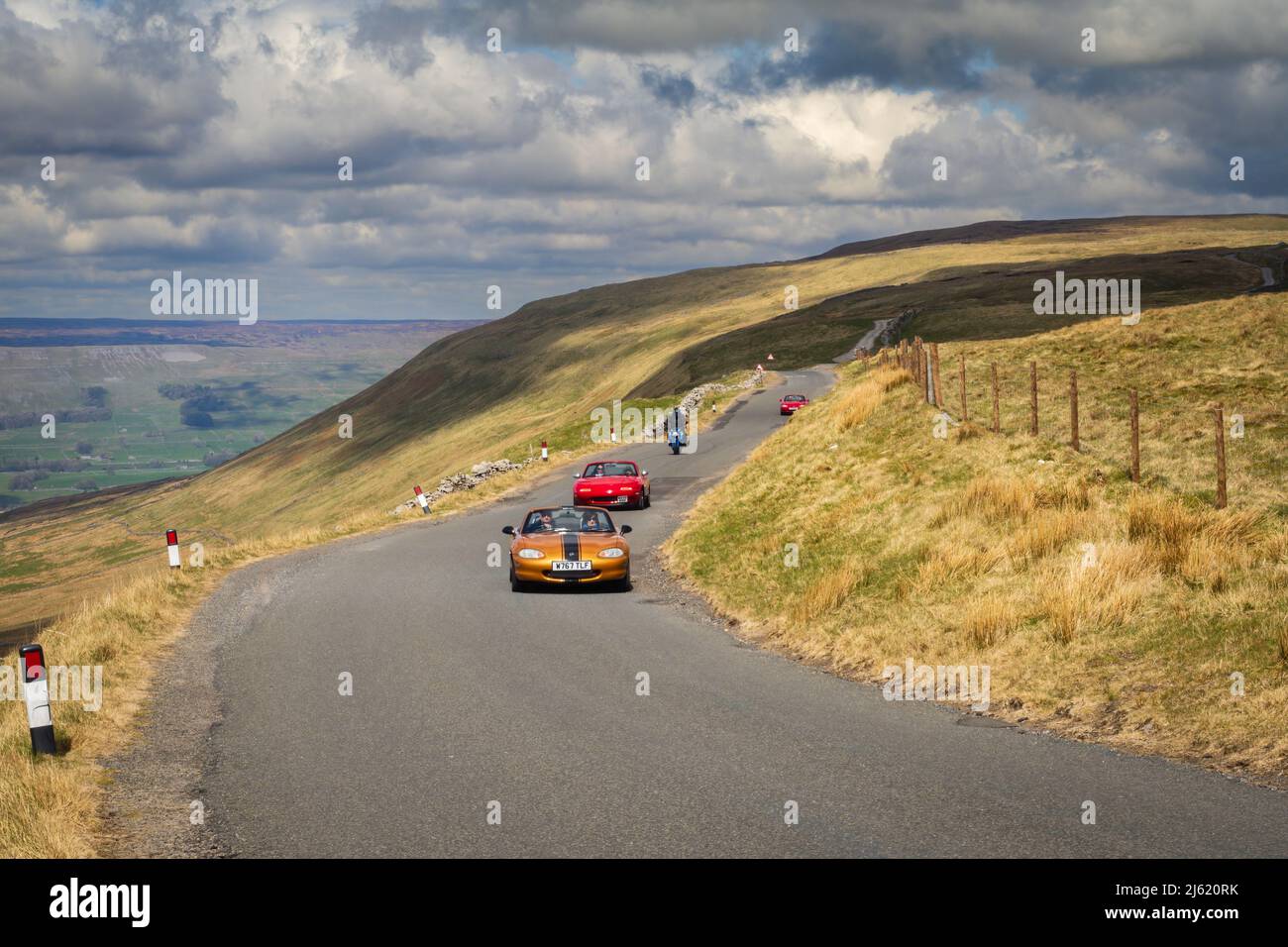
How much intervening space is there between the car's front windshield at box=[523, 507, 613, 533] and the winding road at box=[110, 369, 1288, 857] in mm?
4684

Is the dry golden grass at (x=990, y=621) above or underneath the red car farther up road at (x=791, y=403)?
underneath

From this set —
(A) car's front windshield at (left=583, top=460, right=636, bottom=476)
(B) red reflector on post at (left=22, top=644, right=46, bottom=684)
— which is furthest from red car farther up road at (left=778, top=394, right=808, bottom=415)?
(B) red reflector on post at (left=22, top=644, right=46, bottom=684)

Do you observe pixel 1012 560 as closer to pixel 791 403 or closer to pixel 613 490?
pixel 613 490

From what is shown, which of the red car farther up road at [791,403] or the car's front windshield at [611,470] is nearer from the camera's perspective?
the car's front windshield at [611,470]

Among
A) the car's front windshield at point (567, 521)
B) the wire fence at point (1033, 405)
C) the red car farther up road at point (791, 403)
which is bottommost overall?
the car's front windshield at point (567, 521)

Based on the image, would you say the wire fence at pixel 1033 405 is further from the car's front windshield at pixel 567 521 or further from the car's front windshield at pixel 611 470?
the car's front windshield at pixel 611 470

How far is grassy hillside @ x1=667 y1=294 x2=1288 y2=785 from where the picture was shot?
9812 millimetres

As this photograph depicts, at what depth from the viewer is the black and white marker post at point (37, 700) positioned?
368 inches

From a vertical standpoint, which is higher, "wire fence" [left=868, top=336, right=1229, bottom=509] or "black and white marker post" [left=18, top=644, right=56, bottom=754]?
"wire fence" [left=868, top=336, right=1229, bottom=509]

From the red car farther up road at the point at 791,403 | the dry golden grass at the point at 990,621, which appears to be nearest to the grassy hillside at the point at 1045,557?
the dry golden grass at the point at 990,621

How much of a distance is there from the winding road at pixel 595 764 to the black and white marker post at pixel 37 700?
62cm

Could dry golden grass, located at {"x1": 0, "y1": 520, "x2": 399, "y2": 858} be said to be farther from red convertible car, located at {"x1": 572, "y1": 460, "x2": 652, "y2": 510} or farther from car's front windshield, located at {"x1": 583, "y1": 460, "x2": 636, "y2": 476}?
car's front windshield, located at {"x1": 583, "y1": 460, "x2": 636, "y2": 476}
